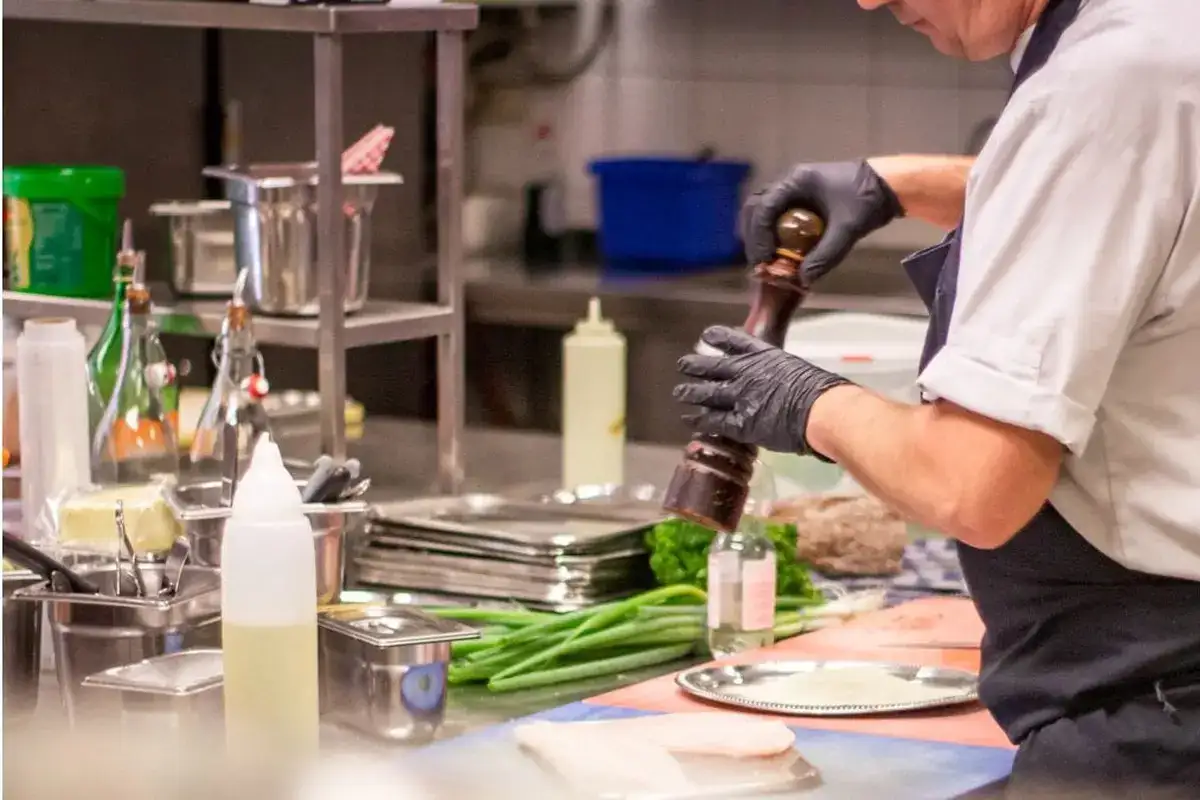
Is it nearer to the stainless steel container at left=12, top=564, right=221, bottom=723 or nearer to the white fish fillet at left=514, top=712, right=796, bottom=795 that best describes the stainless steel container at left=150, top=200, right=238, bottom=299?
the stainless steel container at left=12, top=564, right=221, bottom=723

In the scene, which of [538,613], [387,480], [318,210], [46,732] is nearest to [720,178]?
[387,480]

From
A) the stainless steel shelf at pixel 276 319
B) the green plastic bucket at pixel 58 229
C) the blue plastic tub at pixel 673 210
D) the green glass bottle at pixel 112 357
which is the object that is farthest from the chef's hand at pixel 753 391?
the blue plastic tub at pixel 673 210

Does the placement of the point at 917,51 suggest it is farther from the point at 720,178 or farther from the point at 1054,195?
the point at 1054,195

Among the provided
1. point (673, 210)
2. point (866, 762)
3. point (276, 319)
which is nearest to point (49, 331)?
point (276, 319)

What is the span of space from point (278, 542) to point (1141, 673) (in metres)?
0.66

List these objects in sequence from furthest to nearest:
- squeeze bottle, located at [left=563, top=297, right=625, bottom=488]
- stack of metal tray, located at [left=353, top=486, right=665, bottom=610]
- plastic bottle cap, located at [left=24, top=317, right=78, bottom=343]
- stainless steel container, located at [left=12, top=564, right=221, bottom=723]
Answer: squeeze bottle, located at [left=563, top=297, right=625, bottom=488], plastic bottle cap, located at [left=24, top=317, right=78, bottom=343], stack of metal tray, located at [left=353, top=486, right=665, bottom=610], stainless steel container, located at [left=12, top=564, right=221, bottom=723]

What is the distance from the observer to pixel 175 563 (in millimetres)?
1767

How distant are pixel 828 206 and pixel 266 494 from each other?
0.73 metres

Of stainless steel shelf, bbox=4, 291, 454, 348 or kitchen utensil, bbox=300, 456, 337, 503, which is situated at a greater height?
stainless steel shelf, bbox=4, 291, 454, 348

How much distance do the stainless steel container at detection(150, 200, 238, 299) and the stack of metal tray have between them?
0.43 m

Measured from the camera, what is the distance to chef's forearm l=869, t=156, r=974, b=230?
1883 millimetres

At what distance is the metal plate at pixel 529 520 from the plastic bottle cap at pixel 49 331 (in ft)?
1.35

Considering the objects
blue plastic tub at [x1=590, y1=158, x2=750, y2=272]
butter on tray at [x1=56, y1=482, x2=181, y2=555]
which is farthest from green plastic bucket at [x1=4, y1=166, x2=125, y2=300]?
blue plastic tub at [x1=590, y1=158, x2=750, y2=272]

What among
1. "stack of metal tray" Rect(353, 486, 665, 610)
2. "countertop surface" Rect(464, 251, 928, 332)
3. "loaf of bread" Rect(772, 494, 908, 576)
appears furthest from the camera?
"countertop surface" Rect(464, 251, 928, 332)
